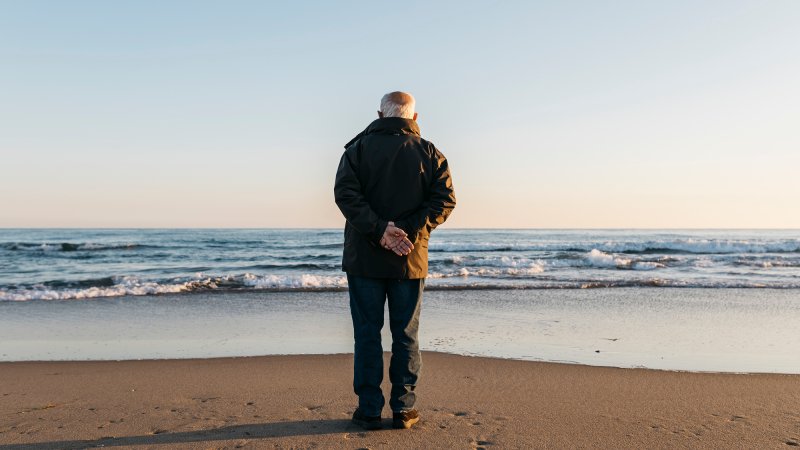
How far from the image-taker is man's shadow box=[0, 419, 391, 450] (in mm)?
3178

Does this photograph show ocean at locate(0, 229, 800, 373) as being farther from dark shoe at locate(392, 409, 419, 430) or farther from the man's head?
the man's head

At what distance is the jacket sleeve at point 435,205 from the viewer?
10.9 ft

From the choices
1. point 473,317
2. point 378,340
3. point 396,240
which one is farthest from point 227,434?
point 473,317

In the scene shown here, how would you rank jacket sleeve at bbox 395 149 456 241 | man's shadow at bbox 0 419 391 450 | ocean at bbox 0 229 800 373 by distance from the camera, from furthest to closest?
ocean at bbox 0 229 800 373
jacket sleeve at bbox 395 149 456 241
man's shadow at bbox 0 419 391 450

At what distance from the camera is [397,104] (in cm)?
342

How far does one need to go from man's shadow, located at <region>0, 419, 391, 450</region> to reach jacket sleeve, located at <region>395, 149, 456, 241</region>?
115 centimetres

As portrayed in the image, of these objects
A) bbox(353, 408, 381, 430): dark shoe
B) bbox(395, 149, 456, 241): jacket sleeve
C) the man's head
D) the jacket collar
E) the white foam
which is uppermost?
the man's head

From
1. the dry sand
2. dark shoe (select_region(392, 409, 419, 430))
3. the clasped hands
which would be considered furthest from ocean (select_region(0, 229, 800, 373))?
the clasped hands

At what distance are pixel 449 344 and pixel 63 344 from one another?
3986 millimetres

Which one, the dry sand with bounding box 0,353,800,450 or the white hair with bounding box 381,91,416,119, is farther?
the white hair with bounding box 381,91,416,119

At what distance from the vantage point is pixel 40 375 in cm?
488

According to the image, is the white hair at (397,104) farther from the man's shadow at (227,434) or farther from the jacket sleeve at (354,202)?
the man's shadow at (227,434)

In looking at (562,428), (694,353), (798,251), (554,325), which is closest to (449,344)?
(554,325)

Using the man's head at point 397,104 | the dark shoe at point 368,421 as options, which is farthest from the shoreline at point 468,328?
the man's head at point 397,104
